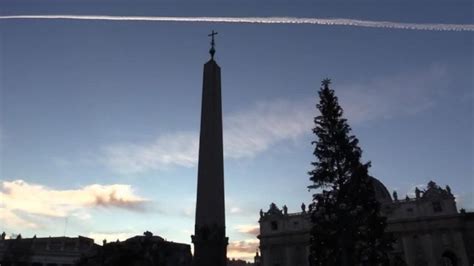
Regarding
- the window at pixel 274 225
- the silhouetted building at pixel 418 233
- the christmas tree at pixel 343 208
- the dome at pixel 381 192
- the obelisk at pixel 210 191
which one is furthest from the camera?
the window at pixel 274 225

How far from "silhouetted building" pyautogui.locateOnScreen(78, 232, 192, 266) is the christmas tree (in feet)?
31.8

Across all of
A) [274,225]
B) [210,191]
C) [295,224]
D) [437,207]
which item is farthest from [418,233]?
[210,191]

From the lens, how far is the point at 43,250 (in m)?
72.9

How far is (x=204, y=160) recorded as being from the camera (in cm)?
1903

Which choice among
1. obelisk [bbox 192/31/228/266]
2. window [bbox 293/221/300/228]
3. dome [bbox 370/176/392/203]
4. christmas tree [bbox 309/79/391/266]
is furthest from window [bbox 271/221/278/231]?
obelisk [bbox 192/31/228/266]

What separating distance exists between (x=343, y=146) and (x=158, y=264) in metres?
15.8

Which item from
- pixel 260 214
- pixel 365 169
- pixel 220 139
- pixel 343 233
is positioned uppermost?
pixel 260 214

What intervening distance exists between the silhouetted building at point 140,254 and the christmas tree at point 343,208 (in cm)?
970

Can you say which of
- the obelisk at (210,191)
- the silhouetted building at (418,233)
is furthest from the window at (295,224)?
the obelisk at (210,191)

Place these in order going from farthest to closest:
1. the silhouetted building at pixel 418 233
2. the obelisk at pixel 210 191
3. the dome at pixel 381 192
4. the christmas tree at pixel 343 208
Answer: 1. the dome at pixel 381 192
2. the silhouetted building at pixel 418 233
3. the christmas tree at pixel 343 208
4. the obelisk at pixel 210 191

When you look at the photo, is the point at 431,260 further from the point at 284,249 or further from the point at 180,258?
the point at 180,258

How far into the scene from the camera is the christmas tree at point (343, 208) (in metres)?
29.5

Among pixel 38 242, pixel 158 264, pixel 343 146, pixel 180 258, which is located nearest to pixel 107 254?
pixel 158 264

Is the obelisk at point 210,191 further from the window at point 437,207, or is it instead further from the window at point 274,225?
the window at point 274,225
